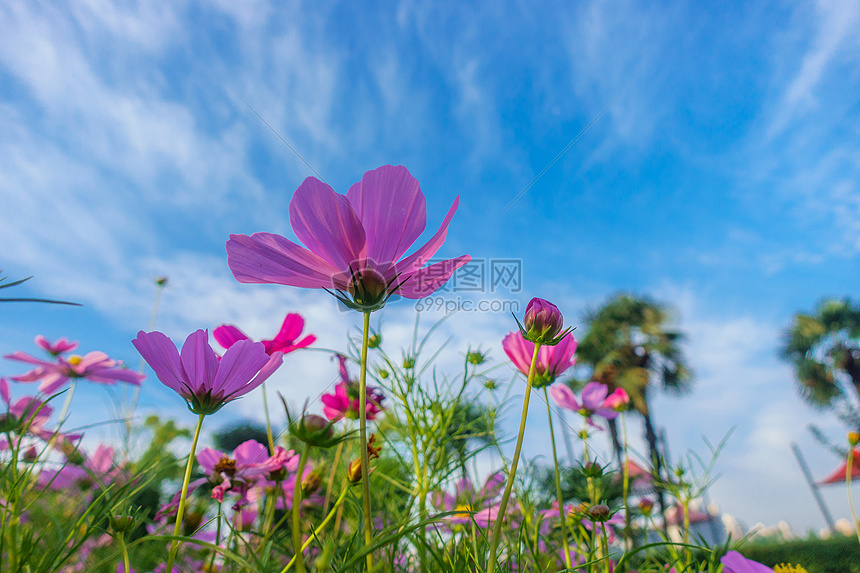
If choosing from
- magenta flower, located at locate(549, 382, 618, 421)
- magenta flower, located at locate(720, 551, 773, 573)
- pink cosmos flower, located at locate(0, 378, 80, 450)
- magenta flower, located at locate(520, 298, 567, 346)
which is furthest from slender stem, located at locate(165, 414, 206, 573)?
magenta flower, located at locate(549, 382, 618, 421)

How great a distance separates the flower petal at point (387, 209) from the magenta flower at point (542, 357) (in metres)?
0.32

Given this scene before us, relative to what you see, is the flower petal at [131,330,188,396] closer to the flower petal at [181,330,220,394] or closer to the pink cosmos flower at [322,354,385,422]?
the flower petal at [181,330,220,394]

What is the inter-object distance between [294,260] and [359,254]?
7cm

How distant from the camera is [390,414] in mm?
982

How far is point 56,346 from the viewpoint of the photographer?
1.49 meters

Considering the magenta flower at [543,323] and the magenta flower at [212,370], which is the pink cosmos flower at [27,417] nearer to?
the magenta flower at [212,370]

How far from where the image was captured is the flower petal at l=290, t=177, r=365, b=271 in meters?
0.44

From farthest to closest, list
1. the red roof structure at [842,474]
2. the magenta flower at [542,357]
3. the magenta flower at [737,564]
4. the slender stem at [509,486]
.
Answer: the red roof structure at [842,474] → the magenta flower at [542,357] → the magenta flower at [737,564] → the slender stem at [509,486]

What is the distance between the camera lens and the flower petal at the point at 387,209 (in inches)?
17.9

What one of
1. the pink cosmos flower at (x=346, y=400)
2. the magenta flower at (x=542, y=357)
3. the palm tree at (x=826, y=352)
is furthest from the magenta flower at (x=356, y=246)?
the palm tree at (x=826, y=352)

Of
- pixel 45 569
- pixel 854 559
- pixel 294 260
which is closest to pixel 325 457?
pixel 45 569

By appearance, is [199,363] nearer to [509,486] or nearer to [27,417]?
[509,486]

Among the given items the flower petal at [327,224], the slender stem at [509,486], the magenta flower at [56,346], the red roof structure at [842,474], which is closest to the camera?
the slender stem at [509,486]

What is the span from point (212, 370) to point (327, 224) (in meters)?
0.22
